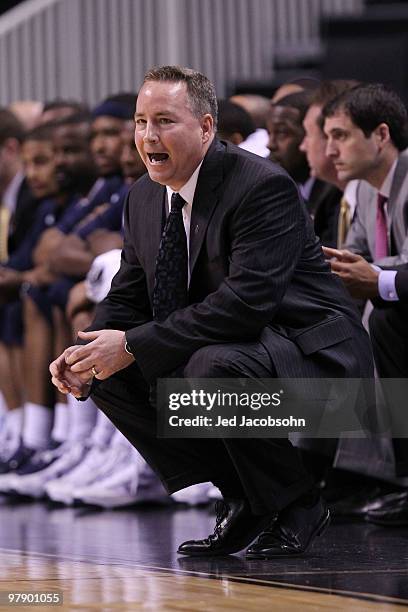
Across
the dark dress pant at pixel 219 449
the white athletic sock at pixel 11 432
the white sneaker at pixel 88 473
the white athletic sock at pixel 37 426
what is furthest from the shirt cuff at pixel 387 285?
the white athletic sock at pixel 11 432

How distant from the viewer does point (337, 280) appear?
299 cm

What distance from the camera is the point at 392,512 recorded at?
3.53 meters

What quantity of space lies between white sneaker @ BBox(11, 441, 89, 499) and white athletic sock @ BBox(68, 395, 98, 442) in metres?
0.03

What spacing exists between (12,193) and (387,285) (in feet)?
8.23

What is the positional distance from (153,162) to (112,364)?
1.46 ft

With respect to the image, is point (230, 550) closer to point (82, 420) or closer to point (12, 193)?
point (82, 420)

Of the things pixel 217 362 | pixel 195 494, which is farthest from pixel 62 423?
pixel 217 362

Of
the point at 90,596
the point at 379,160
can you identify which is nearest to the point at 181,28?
the point at 379,160

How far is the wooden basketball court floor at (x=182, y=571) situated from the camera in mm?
2275

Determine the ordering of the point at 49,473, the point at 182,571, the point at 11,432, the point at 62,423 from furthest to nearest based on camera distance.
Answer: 1. the point at 11,432
2. the point at 62,423
3. the point at 49,473
4. the point at 182,571

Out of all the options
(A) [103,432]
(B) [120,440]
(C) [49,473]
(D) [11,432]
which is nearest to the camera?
(B) [120,440]

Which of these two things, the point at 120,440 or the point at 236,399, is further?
the point at 120,440

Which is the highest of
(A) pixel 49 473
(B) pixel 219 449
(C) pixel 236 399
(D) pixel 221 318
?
(D) pixel 221 318

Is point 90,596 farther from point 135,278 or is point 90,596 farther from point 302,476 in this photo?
point 135,278
